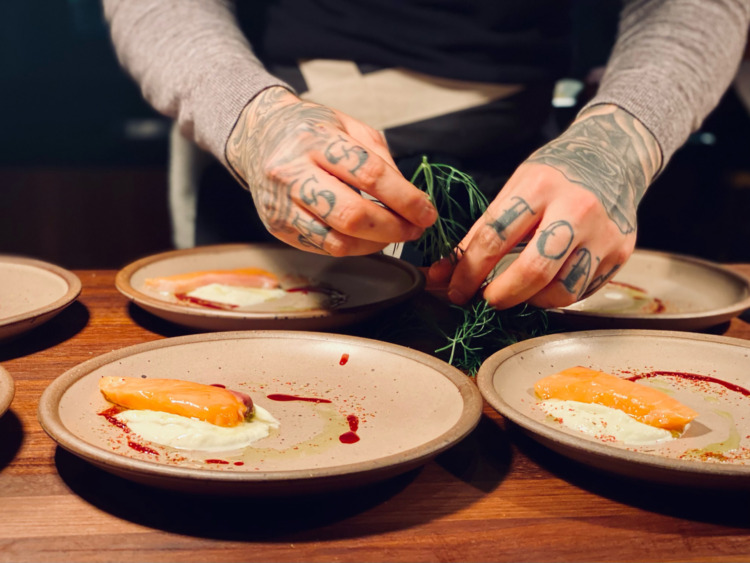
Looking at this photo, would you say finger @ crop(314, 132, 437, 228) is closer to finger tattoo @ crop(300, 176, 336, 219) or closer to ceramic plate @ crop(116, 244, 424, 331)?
finger tattoo @ crop(300, 176, 336, 219)

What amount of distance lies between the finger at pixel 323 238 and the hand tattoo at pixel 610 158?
1.06ft

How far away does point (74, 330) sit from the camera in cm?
135

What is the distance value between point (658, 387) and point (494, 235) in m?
0.33

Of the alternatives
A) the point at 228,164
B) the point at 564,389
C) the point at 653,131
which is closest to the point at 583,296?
the point at 564,389

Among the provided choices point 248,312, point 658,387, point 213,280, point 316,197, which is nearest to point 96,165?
point 213,280

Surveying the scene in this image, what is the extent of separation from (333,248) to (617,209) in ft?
1.55

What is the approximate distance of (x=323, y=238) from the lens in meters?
1.21

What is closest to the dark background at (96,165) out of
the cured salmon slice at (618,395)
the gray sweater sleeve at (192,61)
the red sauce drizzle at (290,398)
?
the gray sweater sleeve at (192,61)

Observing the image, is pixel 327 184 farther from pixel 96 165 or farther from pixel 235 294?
pixel 96 165

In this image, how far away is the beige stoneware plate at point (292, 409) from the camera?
29.8 inches

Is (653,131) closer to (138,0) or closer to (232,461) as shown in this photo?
(232,461)

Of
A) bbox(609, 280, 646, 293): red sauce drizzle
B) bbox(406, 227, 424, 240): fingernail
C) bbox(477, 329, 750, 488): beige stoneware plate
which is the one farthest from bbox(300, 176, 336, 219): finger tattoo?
bbox(609, 280, 646, 293): red sauce drizzle

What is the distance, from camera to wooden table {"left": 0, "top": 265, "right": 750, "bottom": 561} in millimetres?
750

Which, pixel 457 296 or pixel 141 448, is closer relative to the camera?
pixel 141 448
